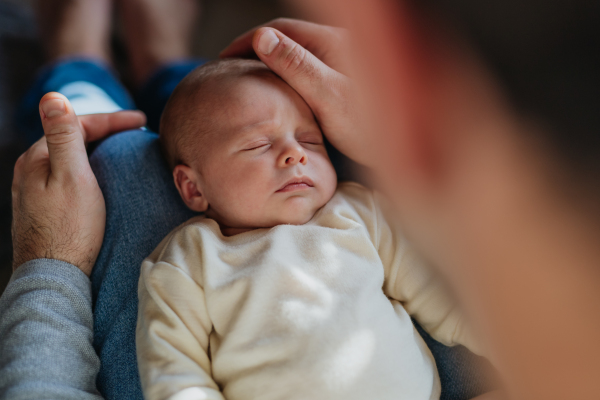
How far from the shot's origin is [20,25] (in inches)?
78.7

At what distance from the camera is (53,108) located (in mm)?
920

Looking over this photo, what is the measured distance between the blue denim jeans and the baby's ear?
92 millimetres

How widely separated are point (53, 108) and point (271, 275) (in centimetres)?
61

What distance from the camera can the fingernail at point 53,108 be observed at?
0.91 metres

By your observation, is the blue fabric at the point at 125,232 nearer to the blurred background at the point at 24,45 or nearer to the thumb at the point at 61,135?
the thumb at the point at 61,135

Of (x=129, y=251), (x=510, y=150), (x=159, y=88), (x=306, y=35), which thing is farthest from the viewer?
(x=159, y=88)

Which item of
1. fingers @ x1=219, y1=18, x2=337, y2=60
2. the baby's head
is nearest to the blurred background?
fingers @ x1=219, y1=18, x2=337, y2=60

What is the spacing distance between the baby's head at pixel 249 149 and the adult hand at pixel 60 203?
0.23 meters

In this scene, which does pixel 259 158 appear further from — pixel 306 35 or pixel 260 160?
pixel 306 35

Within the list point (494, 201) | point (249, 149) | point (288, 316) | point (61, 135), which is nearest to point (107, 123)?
point (61, 135)

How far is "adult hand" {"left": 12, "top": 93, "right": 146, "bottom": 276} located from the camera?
976 mm

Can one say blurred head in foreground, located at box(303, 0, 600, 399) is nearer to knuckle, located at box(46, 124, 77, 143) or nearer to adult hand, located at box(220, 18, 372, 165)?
adult hand, located at box(220, 18, 372, 165)

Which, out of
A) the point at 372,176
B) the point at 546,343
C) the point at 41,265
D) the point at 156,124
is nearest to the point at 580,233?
the point at 546,343

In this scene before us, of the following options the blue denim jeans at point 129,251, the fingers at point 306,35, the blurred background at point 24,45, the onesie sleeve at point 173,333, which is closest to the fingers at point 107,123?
the blue denim jeans at point 129,251
